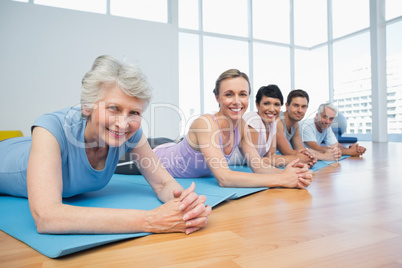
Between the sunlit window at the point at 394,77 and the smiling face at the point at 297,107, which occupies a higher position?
the sunlit window at the point at 394,77

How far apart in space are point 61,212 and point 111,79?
0.50 m

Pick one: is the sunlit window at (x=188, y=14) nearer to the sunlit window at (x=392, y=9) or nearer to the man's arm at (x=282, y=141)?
the sunlit window at (x=392, y=9)

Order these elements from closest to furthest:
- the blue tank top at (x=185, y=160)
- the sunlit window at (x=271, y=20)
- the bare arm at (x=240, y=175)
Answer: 1. the bare arm at (x=240, y=175)
2. the blue tank top at (x=185, y=160)
3. the sunlit window at (x=271, y=20)

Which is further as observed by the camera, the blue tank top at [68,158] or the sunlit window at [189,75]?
the sunlit window at [189,75]

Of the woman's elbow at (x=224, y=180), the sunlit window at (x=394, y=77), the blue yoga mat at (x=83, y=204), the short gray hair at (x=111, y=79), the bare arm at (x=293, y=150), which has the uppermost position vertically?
the sunlit window at (x=394, y=77)

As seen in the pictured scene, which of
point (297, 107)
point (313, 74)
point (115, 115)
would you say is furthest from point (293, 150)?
point (313, 74)

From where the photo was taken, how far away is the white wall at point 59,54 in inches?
219

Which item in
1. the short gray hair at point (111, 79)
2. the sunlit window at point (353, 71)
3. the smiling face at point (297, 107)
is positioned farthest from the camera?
the sunlit window at point (353, 71)

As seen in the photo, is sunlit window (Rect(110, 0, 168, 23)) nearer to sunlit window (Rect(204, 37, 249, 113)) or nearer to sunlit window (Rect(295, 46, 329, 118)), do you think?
sunlit window (Rect(204, 37, 249, 113))

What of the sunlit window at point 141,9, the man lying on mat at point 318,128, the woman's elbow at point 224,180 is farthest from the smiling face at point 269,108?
the sunlit window at point 141,9

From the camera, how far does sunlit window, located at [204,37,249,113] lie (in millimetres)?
7473

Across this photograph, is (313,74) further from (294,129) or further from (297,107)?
(297,107)

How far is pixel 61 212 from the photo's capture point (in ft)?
3.13

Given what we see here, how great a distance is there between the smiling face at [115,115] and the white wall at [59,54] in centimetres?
434
